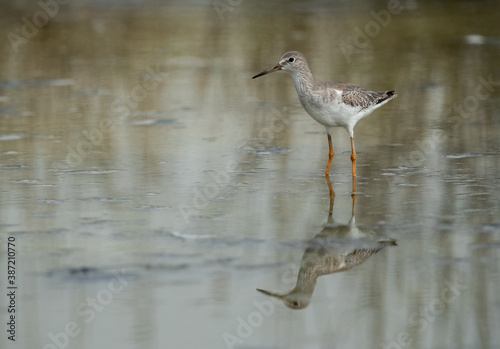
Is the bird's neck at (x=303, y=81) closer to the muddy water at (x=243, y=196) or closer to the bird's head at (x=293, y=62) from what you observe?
the bird's head at (x=293, y=62)

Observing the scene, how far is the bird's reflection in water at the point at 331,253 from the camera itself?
5.66 m

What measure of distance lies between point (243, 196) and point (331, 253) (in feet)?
5.45

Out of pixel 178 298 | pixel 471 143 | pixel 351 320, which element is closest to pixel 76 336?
pixel 178 298

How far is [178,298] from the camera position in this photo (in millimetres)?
5570

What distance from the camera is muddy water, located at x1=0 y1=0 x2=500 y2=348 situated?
17.4 ft

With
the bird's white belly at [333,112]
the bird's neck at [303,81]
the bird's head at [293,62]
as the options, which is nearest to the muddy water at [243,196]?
the bird's white belly at [333,112]

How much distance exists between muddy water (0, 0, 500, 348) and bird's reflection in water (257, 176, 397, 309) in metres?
0.02

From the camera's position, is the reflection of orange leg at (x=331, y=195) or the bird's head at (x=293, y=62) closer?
the reflection of orange leg at (x=331, y=195)

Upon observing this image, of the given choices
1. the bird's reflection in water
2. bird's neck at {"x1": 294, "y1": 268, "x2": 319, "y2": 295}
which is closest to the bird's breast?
the bird's reflection in water

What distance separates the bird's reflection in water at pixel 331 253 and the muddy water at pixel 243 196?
0.08 feet

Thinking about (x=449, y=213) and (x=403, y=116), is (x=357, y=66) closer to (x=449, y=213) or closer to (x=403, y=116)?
(x=403, y=116)

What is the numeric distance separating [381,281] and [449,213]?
63.7 inches
